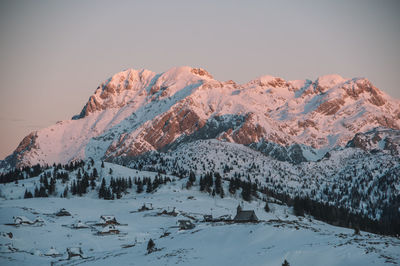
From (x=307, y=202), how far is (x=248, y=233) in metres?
132

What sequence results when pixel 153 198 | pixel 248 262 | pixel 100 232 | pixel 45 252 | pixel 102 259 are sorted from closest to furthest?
pixel 248 262
pixel 102 259
pixel 45 252
pixel 100 232
pixel 153 198

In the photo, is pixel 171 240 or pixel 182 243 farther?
pixel 171 240

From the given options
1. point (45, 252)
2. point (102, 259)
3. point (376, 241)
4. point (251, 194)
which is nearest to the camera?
point (376, 241)

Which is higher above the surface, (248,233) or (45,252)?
(248,233)

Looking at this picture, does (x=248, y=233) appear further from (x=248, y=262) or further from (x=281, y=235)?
(x=248, y=262)

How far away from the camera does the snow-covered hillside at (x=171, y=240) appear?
5428 cm

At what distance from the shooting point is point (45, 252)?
87.5 meters

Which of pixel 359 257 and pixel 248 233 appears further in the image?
pixel 248 233

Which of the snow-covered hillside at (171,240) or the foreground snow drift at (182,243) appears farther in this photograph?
the snow-covered hillside at (171,240)

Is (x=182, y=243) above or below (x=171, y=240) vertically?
above

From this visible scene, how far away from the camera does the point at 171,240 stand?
74.6 metres

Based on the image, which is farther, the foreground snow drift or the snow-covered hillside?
the snow-covered hillside

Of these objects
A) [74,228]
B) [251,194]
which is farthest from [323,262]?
[251,194]

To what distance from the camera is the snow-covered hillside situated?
54.3 m
